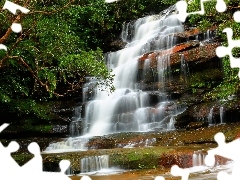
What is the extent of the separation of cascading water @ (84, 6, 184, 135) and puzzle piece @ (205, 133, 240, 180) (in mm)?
8404

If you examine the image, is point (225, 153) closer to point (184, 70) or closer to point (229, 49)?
point (229, 49)

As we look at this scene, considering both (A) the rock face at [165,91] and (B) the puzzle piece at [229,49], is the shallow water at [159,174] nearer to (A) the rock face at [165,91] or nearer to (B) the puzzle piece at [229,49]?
(B) the puzzle piece at [229,49]

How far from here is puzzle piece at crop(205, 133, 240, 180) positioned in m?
2.30

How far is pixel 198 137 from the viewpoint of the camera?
9016mm

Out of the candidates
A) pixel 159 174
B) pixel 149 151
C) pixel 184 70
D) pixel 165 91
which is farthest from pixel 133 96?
pixel 159 174

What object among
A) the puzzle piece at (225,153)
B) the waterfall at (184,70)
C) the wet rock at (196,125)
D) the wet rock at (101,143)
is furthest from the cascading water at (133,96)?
the puzzle piece at (225,153)

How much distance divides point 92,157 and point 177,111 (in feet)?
15.1

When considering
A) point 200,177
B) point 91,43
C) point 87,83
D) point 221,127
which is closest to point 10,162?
point 200,177

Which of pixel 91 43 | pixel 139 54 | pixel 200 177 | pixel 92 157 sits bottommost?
pixel 200 177

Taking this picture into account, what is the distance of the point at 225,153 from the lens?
2.58 m

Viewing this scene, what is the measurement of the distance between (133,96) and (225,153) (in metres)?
10.0

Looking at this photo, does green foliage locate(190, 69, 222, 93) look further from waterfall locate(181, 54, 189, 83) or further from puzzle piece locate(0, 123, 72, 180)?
puzzle piece locate(0, 123, 72, 180)

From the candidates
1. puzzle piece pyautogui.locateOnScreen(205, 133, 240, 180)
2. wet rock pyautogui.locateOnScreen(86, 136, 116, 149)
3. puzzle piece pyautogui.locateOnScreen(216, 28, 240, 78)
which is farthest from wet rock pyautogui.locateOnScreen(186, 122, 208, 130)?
puzzle piece pyautogui.locateOnScreen(205, 133, 240, 180)

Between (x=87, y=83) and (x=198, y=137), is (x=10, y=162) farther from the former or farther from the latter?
(x=87, y=83)
